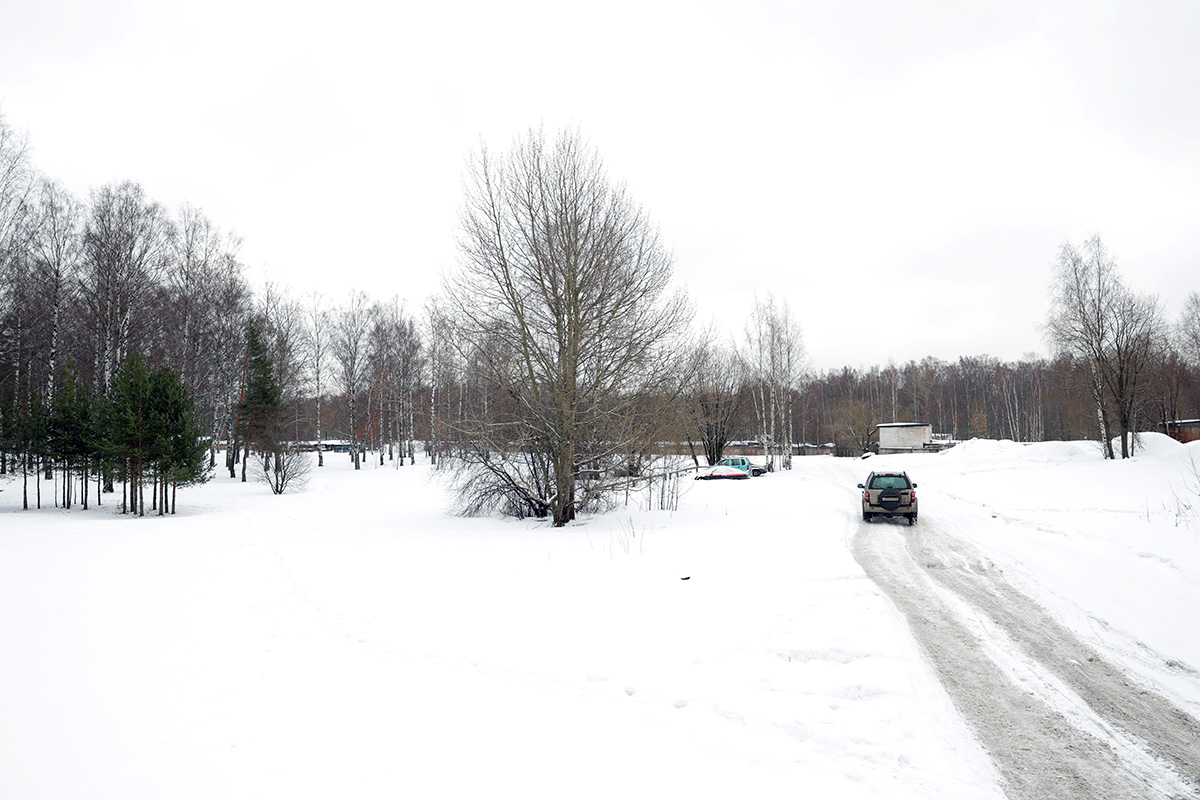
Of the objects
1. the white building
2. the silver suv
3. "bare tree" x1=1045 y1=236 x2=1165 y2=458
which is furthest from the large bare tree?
the white building

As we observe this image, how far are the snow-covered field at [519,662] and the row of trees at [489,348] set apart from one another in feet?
11.8

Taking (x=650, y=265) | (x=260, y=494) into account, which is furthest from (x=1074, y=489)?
(x=260, y=494)

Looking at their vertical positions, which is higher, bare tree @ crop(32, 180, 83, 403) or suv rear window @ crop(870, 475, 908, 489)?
bare tree @ crop(32, 180, 83, 403)

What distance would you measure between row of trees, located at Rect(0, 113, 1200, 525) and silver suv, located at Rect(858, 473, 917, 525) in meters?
5.36

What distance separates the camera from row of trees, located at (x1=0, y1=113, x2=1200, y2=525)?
14.5 meters

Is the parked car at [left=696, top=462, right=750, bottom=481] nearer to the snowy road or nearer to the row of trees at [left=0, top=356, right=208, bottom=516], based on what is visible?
the snowy road

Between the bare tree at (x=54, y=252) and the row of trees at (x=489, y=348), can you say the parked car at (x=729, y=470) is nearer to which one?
the row of trees at (x=489, y=348)

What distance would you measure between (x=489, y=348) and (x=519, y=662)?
10071mm

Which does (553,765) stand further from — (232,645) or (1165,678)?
(1165,678)

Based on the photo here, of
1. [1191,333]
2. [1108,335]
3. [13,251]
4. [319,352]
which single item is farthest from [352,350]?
[1191,333]

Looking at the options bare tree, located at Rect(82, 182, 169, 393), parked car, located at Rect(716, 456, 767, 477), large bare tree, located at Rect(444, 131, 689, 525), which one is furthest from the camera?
parked car, located at Rect(716, 456, 767, 477)

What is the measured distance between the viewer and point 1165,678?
16.2 ft

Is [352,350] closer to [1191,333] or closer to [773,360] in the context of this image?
[773,360]

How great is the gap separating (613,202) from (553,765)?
1385cm
